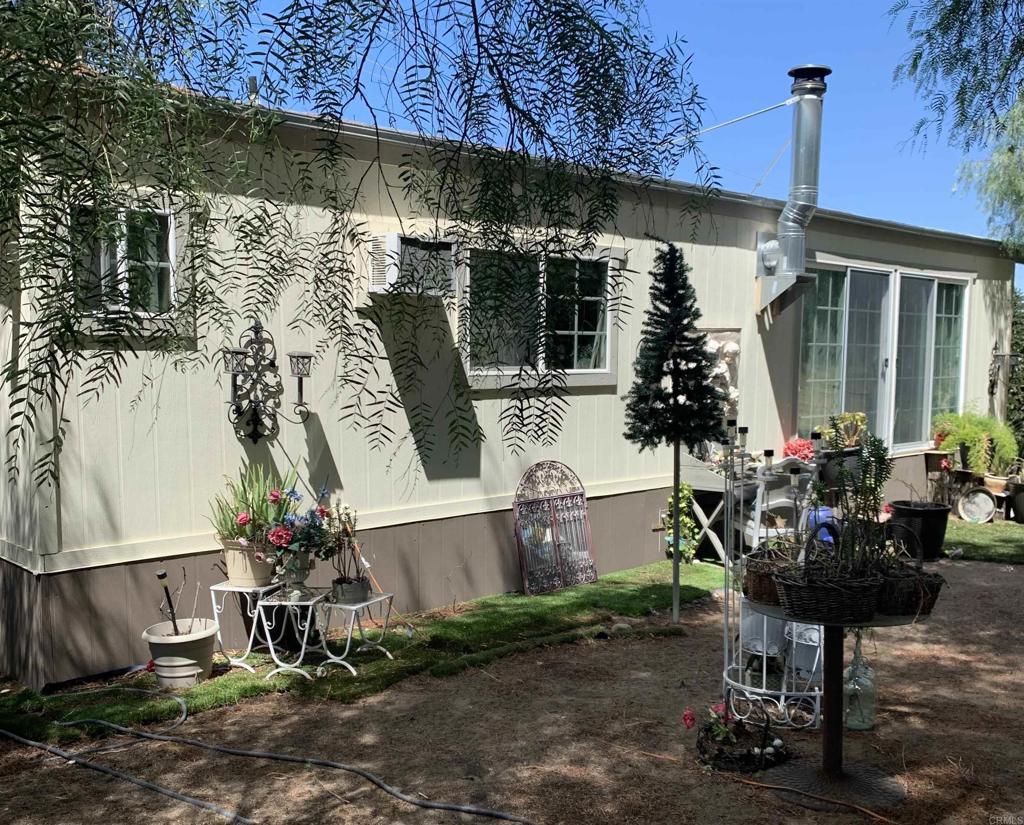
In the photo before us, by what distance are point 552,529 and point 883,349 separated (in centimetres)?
521

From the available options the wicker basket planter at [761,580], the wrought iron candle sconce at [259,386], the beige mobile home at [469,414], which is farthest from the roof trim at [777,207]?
the wicker basket planter at [761,580]

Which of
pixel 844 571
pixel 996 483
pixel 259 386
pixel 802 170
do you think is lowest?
pixel 996 483

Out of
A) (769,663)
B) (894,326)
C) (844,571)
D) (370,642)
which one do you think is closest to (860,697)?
(769,663)

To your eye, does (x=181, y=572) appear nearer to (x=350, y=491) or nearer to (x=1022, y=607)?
(x=350, y=491)

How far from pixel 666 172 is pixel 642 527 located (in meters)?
5.74

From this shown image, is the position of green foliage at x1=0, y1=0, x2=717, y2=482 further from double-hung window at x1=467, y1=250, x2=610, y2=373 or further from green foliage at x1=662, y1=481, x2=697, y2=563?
green foliage at x1=662, y1=481, x2=697, y2=563

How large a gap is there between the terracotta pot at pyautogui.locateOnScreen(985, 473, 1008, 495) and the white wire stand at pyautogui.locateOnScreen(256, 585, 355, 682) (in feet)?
27.8

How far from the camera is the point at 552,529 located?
738 cm

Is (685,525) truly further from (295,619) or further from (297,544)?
(297,544)

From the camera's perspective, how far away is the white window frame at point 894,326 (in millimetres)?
9727

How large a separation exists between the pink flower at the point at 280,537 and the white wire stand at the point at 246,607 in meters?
0.35

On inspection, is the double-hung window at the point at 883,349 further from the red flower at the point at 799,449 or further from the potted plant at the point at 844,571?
the potted plant at the point at 844,571

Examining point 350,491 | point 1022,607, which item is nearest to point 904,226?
point 1022,607

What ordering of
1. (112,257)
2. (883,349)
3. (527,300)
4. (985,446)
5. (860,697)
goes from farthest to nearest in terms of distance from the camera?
(985,446) < (883,349) < (860,697) < (527,300) < (112,257)
